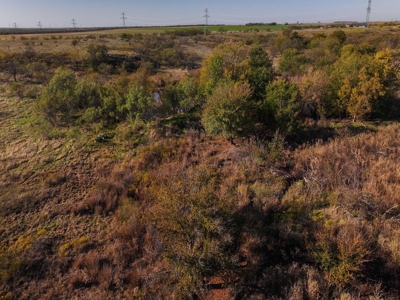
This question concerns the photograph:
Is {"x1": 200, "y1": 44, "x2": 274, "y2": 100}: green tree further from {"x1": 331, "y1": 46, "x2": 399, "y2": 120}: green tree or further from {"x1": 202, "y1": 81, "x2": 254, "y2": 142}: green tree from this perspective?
{"x1": 331, "y1": 46, "x2": 399, "y2": 120}: green tree

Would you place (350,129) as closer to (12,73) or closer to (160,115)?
Answer: (160,115)

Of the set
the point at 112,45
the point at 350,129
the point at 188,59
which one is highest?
the point at 112,45

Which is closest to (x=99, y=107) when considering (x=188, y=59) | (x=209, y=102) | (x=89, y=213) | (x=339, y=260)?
(x=209, y=102)

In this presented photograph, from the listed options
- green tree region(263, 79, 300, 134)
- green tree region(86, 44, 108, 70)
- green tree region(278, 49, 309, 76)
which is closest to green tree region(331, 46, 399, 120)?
green tree region(263, 79, 300, 134)

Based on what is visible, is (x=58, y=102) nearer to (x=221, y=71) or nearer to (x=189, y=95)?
(x=189, y=95)

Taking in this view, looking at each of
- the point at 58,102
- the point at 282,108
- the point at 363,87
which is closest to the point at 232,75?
the point at 282,108

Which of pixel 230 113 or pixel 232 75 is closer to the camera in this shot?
pixel 230 113
